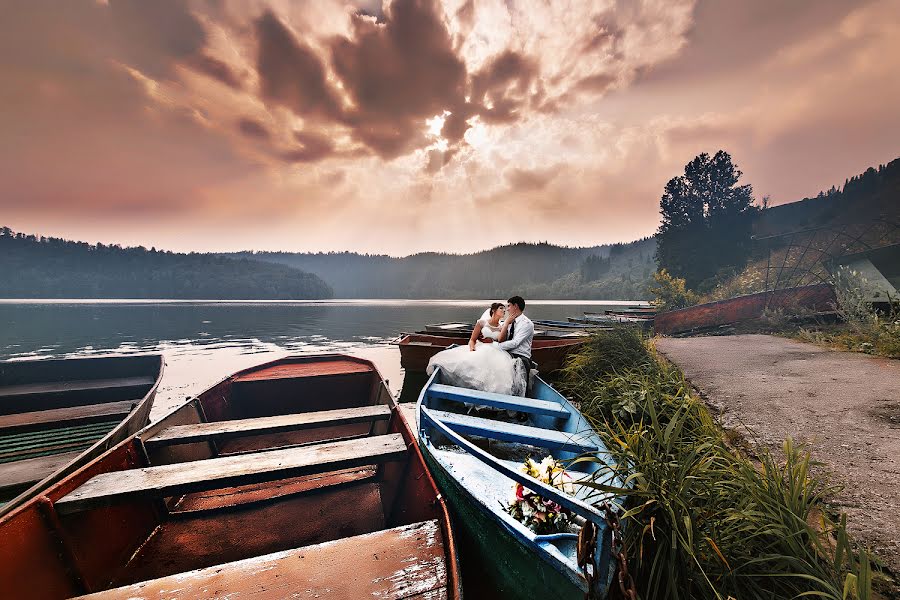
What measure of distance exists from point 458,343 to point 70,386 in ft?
31.5

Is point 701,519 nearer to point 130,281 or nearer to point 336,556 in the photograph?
point 336,556

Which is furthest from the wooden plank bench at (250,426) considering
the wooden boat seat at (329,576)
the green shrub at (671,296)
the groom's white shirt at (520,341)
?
the green shrub at (671,296)

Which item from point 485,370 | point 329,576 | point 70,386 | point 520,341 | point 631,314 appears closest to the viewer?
point 329,576

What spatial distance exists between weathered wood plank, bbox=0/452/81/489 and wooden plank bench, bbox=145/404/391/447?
1.39m

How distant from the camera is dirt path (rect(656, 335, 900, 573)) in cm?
279

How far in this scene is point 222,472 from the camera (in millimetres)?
3381

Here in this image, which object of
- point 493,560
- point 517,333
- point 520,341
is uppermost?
point 517,333

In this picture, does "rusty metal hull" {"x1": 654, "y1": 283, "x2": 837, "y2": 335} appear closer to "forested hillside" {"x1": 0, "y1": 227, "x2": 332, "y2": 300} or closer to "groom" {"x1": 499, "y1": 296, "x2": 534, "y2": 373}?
"groom" {"x1": 499, "y1": 296, "x2": 534, "y2": 373}

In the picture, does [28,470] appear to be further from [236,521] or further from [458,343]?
[458,343]

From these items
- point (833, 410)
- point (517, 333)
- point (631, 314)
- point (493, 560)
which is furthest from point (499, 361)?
point (631, 314)

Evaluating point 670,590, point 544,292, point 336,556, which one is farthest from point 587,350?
point 544,292

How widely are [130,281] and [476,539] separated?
641ft

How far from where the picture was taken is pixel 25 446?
5.51 meters

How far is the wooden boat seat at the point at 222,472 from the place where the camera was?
113 inches
